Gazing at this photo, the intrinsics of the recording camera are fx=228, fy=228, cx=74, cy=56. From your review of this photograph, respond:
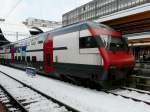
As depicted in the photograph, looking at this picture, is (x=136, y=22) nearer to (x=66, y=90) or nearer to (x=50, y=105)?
(x=66, y=90)

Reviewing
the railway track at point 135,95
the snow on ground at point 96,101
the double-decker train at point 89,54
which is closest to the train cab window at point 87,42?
the double-decker train at point 89,54

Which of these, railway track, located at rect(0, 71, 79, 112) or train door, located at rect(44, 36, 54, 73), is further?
train door, located at rect(44, 36, 54, 73)

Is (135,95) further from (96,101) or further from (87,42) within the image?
(87,42)

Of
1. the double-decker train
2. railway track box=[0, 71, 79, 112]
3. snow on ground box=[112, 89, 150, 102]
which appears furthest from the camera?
the double-decker train

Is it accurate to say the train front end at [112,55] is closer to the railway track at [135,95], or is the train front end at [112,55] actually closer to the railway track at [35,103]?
the railway track at [135,95]

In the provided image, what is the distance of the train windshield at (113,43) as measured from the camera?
9930mm

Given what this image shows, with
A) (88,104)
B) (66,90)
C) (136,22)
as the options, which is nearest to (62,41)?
(66,90)

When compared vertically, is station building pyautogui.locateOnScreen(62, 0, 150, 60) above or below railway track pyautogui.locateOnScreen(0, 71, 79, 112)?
above

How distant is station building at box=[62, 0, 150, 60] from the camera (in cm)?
1019

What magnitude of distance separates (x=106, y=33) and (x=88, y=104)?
12.1 feet

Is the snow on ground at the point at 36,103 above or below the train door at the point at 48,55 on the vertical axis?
below

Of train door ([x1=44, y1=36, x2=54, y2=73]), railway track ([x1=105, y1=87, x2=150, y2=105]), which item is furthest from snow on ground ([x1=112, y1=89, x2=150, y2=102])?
train door ([x1=44, y1=36, x2=54, y2=73])

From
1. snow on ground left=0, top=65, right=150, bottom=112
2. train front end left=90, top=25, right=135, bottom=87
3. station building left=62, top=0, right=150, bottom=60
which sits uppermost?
station building left=62, top=0, right=150, bottom=60

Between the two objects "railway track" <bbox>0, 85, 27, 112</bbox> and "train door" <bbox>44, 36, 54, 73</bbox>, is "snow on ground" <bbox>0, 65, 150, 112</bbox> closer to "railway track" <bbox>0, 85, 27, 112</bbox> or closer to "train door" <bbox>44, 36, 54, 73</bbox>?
"railway track" <bbox>0, 85, 27, 112</bbox>
